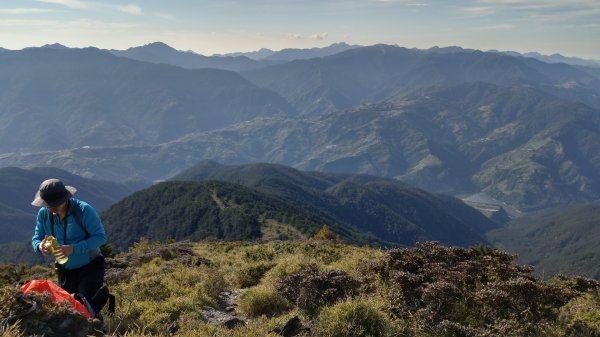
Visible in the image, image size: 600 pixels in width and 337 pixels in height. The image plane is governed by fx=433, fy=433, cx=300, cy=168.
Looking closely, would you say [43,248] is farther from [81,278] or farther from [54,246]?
[81,278]

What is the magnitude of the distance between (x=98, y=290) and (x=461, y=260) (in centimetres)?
967

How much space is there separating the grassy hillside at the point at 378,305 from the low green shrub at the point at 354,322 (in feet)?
0.07

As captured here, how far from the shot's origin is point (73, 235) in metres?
9.03

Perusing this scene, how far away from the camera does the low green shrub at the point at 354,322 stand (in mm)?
8641

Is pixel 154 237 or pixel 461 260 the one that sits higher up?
pixel 461 260

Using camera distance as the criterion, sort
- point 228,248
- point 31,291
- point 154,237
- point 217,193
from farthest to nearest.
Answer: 1. point 217,193
2. point 154,237
3. point 228,248
4. point 31,291

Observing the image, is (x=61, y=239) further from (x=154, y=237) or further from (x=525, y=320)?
(x=154, y=237)

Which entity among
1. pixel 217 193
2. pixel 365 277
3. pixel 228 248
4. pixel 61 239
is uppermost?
pixel 61 239

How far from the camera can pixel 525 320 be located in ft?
29.1

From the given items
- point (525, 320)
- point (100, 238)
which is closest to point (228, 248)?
point (100, 238)

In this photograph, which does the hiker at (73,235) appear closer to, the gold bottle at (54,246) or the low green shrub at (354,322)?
the gold bottle at (54,246)

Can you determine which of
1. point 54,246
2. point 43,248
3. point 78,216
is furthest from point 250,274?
point 54,246

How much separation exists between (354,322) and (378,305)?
115 cm

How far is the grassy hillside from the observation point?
8.61m
